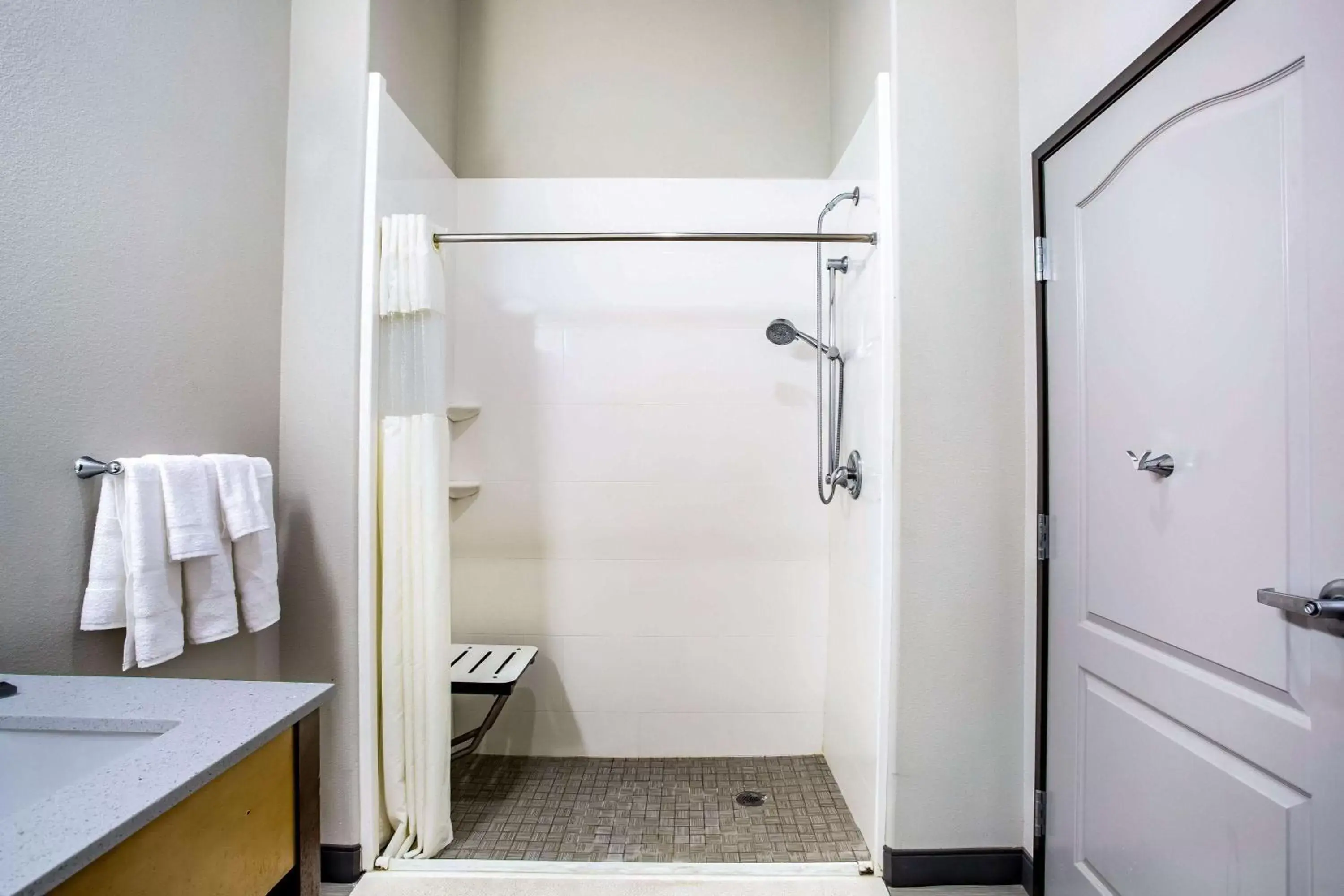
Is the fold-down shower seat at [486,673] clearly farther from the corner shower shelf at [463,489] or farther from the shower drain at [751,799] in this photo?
the shower drain at [751,799]

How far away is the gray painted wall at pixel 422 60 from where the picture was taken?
1760 millimetres

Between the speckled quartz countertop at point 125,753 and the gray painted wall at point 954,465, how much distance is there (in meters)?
1.35

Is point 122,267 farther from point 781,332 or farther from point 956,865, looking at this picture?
point 956,865

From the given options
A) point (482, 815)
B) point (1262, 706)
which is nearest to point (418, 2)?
point (482, 815)

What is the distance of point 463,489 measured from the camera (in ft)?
7.37

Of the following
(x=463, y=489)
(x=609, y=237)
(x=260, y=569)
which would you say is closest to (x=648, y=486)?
(x=463, y=489)

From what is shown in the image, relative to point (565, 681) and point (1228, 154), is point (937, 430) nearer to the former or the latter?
point (1228, 154)

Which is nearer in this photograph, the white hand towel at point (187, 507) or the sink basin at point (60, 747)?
the sink basin at point (60, 747)

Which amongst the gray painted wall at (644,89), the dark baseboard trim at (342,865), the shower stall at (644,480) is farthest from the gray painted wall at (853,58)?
the dark baseboard trim at (342,865)

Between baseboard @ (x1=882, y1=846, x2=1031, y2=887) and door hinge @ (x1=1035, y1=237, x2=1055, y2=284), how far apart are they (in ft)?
4.70

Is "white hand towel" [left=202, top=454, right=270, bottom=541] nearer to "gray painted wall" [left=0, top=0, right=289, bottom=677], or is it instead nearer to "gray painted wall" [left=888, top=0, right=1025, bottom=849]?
"gray painted wall" [left=0, top=0, right=289, bottom=677]

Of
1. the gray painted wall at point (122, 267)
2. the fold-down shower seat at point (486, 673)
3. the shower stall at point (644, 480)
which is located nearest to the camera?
the gray painted wall at point (122, 267)

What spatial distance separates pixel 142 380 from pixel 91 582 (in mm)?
396

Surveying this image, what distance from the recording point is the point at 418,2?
204 centimetres
